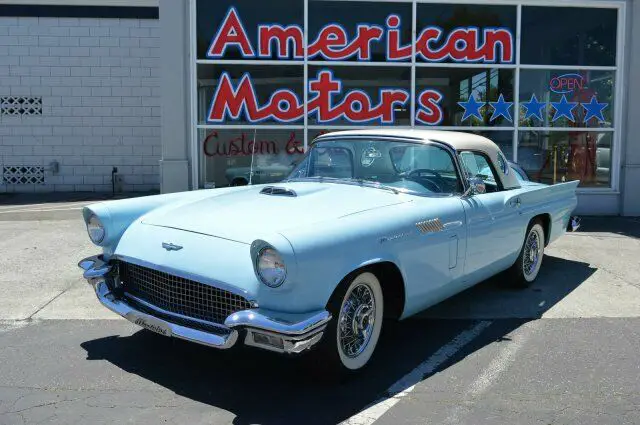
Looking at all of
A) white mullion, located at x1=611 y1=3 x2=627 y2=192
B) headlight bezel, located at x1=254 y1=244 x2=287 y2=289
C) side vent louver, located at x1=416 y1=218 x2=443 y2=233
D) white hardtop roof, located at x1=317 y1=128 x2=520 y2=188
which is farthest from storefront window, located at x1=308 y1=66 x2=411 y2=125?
headlight bezel, located at x1=254 y1=244 x2=287 y2=289

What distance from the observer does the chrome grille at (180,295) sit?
3.51m

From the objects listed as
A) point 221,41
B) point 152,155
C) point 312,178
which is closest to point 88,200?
point 152,155

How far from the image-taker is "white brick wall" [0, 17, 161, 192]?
45.6ft

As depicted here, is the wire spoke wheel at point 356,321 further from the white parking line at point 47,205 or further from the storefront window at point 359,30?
the white parking line at point 47,205

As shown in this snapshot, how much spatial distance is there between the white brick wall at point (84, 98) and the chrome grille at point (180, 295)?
1089cm

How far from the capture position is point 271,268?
10.8 feet

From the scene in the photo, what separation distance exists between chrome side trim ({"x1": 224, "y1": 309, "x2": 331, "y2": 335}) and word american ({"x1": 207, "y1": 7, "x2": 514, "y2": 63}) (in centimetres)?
769

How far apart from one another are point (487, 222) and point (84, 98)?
38.7 feet

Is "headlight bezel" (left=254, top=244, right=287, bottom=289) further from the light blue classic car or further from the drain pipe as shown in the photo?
the drain pipe

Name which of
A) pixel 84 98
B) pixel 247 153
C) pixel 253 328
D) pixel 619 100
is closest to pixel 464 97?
pixel 619 100

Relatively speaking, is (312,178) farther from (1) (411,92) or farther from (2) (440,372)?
(1) (411,92)

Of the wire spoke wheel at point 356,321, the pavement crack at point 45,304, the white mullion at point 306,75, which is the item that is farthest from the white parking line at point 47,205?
the wire spoke wheel at point 356,321

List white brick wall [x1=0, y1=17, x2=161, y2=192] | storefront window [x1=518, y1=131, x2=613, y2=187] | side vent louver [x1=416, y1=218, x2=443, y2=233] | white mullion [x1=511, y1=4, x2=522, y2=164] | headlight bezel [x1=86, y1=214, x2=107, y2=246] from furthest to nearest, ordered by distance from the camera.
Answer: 1. white brick wall [x1=0, y1=17, x2=161, y2=192]
2. storefront window [x1=518, y1=131, x2=613, y2=187]
3. white mullion [x1=511, y1=4, x2=522, y2=164]
4. headlight bezel [x1=86, y1=214, x2=107, y2=246]
5. side vent louver [x1=416, y1=218, x2=443, y2=233]

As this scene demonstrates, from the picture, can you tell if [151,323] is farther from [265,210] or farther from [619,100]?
[619,100]
